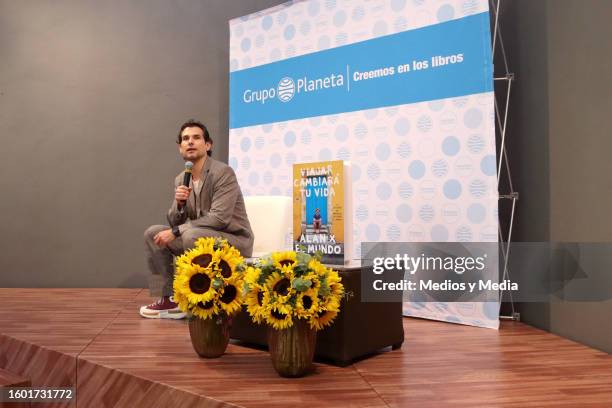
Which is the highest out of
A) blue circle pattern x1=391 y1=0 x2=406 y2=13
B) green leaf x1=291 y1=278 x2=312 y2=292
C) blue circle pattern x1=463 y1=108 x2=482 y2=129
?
blue circle pattern x1=391 y1=0 x2=406 y2=13

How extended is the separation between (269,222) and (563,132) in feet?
5.60

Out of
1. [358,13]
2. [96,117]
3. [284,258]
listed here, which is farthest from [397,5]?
[96,117]

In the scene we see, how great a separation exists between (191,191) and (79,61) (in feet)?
7.81

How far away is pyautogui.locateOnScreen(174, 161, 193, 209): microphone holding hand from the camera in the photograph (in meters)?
2.76

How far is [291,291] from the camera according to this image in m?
1.71

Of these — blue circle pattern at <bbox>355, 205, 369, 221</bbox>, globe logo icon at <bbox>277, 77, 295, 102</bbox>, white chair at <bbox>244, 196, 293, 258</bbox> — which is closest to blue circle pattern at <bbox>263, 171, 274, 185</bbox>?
globe logo icon at <bbox>277, 77, 295, 102</bbox>

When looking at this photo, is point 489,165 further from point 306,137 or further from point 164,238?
point 164,238

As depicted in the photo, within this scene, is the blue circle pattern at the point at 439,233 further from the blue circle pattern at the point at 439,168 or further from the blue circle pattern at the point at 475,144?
the blue circle pattern at the point at 475,144

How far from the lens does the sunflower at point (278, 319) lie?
1708 millimetres

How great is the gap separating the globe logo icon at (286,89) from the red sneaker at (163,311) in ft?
5.67

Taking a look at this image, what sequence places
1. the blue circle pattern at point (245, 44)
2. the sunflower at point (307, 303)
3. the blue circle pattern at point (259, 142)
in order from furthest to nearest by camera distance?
the blue circle pattern at point (245, 44), the blue circle pattern at point (259, 142), the sunflower at point (307, 303)

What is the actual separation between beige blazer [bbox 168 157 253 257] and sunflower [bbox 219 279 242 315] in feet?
2.89

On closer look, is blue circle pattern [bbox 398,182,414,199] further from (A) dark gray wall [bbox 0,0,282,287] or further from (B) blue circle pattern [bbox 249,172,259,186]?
(A) dark gray wall [bbox 0,0,282,287]

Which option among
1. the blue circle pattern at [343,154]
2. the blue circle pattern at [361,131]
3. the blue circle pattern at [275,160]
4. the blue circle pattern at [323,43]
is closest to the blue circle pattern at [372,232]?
the blue circle pattern at [343,154]
